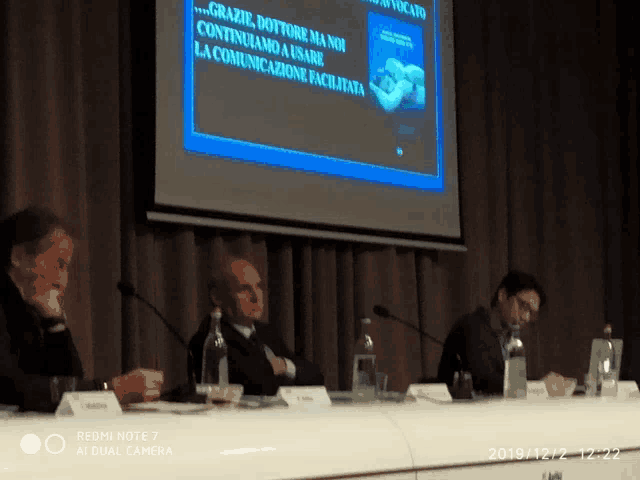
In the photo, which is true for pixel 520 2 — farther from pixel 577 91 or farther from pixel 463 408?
pixel 463 408

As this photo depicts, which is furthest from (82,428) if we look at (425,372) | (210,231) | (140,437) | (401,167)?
(425,372)

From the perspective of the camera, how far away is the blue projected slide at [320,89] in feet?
10.0

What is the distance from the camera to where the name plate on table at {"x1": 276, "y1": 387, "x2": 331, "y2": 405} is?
4.93 feet

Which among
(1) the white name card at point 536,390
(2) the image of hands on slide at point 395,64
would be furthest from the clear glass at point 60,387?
(2) the image of hands on slide at point 395,64

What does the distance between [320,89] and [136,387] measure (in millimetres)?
2117

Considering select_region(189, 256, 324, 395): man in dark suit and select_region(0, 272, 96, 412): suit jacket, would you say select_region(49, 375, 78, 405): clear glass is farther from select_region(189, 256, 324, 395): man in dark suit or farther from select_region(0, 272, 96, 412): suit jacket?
select_region(189, 256, 324, 395): man in dark suit

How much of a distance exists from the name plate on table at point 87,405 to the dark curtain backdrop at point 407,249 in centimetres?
91

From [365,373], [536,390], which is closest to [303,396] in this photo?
[365,373]

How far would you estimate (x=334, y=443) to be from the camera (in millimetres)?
1080

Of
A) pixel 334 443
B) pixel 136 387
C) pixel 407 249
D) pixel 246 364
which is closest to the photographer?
pixel 334 443

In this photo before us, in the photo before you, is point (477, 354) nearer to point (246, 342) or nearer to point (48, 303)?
point (246, 342)

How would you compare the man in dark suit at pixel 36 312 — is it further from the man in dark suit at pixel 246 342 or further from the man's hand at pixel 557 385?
the man's hand at pixel 557 385

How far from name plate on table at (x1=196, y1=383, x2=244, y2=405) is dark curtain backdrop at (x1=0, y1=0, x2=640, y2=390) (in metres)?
0.79

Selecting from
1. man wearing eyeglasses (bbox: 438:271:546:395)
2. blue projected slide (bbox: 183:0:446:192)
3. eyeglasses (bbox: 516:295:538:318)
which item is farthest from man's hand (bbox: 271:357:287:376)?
eyeglasses (bbox: 516:295:538:318)
